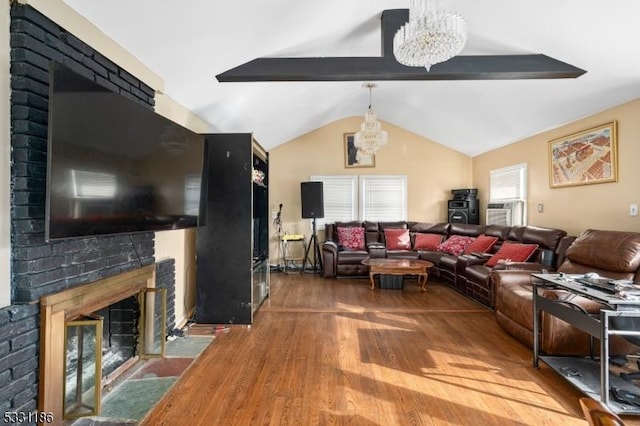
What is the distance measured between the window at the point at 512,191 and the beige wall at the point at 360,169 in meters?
0.89

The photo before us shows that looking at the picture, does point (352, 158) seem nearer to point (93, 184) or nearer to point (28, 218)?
point (93, 184)

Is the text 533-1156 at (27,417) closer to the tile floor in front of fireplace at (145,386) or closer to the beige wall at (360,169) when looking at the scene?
the tile floor in front of fireplace at (145,386)

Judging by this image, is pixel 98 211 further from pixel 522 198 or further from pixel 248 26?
pixel 522 198

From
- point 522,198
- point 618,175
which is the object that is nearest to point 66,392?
point 618,175

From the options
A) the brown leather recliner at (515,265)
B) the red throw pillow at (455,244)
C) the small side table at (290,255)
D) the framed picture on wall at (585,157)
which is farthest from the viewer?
the small side table at (290,255)

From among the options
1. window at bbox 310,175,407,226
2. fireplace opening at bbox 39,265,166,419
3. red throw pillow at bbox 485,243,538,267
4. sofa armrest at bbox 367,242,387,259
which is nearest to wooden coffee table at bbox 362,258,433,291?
sofa armrest at bbox 367,242,387,259

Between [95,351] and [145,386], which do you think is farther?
[145,386]

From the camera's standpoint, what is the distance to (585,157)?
11.3 feet

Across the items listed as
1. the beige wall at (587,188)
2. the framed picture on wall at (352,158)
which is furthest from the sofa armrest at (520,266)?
the framed picture on wall at (352,158)

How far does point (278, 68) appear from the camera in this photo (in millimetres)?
A: 2984

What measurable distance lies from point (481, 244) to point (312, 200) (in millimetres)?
2818

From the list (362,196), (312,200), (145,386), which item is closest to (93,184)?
(145,386)

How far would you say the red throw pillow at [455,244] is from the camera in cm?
486

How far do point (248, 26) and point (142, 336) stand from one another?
2.54 meters
